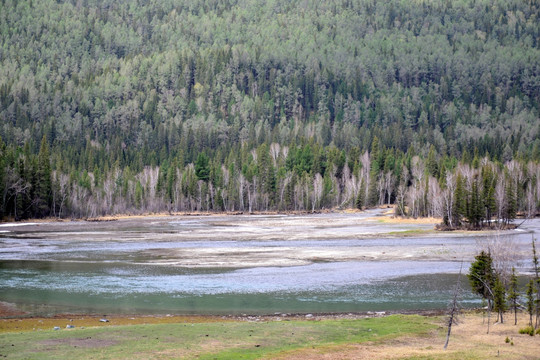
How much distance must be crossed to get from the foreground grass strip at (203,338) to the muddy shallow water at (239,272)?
6949mm

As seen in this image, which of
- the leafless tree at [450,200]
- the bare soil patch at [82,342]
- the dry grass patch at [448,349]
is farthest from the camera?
the leafless tree at [450,200]

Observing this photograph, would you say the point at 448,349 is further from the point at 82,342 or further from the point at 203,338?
the point at 82,342

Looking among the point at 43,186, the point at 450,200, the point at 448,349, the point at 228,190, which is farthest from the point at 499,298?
the point at 228,190

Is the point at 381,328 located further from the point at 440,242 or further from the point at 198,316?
the point at 440,242

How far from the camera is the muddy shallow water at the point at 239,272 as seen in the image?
44.7 meters

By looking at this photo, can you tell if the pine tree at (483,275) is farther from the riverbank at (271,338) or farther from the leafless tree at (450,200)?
the leafless tree at (450,200)

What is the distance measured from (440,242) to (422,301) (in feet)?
133

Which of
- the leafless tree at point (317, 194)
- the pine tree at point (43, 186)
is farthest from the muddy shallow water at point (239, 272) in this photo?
the leafless tree at point (317, 194)

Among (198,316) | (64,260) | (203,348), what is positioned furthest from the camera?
(64,260)

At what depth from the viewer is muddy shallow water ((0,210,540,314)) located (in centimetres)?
4469

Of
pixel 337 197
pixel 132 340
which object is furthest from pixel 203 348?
pixel 337 197

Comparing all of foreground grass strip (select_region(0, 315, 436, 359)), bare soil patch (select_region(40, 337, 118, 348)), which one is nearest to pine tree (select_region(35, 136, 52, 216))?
foreground grass strip (select_region(0, 315, 436, 359))

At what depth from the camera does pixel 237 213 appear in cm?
18525

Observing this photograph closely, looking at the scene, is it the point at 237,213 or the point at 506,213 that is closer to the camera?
the point at 506,213
